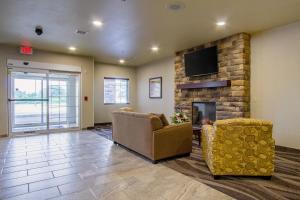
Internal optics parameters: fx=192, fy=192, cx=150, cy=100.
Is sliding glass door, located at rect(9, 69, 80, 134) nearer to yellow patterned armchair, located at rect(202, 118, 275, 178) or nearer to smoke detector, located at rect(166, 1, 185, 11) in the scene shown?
smoke detector, located at rect(166, 1, 185, 11)

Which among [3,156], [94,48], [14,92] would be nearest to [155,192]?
[3,156]

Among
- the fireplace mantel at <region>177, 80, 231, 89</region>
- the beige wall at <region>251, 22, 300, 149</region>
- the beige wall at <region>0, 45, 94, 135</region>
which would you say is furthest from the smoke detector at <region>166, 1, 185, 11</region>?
the beige wall at <region>0, 45, 94, 135</region>

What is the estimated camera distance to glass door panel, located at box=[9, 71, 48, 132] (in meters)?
6.09

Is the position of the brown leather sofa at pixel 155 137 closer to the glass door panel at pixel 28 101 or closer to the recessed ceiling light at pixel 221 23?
the recessed ceiling light at pixel 221 23

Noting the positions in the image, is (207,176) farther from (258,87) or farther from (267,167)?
(258,87)

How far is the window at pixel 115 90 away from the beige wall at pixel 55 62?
4.69 feet

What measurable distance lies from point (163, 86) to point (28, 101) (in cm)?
480

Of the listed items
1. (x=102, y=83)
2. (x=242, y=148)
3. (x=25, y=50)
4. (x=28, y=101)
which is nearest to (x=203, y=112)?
(x=242, y=148)

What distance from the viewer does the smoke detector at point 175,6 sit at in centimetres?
329

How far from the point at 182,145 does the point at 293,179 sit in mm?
1798

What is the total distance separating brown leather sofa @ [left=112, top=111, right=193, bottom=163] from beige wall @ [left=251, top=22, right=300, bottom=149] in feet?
7.01

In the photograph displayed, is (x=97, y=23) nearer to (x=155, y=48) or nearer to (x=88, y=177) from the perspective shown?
(x=155, y=48)

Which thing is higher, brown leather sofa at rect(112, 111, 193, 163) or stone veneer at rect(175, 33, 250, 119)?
stone veneer at rect(175, 33, 250, 119)

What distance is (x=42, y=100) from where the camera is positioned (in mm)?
6457
